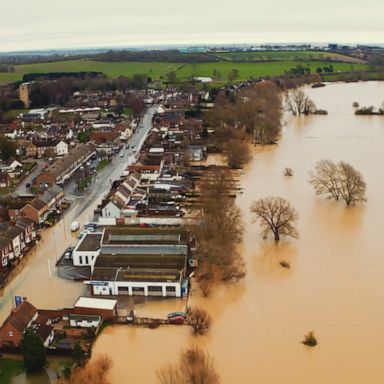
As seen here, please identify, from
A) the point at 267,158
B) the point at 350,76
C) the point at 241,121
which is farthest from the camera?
the point at 350,76

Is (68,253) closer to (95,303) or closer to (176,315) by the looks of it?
(95,303)

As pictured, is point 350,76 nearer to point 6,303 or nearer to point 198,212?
point 198,212

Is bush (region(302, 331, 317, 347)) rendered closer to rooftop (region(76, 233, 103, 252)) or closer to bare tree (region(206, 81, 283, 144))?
rooftop (region(76, 233, 103, 252))

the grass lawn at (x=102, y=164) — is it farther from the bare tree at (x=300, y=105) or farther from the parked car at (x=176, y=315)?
the bare tree at (x=300, y=105)

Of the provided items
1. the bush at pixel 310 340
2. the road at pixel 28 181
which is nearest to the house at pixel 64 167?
the road at pixel 28 181

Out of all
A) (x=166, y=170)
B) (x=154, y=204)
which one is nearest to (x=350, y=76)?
(x=166, y=170)

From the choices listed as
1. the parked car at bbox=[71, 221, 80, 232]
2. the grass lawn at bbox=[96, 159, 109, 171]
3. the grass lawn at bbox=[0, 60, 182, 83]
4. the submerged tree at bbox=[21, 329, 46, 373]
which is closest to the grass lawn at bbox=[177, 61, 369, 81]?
the grass lawn at bbox=[0, 60, 182, 83]
